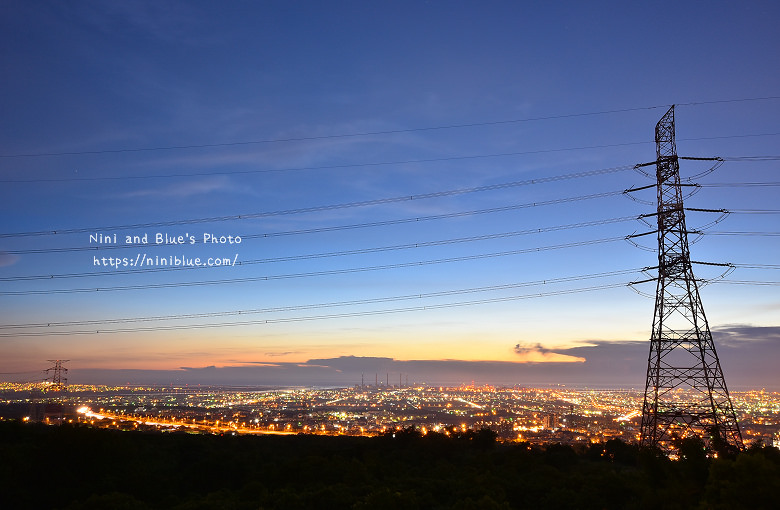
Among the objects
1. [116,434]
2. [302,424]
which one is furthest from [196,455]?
[302,424]

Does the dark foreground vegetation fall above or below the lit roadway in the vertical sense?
above

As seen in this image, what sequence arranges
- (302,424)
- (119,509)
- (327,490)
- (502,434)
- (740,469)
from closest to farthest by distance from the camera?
(740,469), (119,509), (327,490), (502,434), (302,424)

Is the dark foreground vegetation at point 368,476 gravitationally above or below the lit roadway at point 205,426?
above

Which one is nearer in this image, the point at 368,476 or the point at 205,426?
the point at 368,476

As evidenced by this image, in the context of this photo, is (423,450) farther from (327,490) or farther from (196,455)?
(327,490)

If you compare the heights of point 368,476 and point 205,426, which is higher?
point 368,476

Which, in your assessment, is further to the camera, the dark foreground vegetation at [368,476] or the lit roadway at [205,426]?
the lit roadway at [205,426]

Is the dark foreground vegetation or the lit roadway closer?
→ the dark foreground vegetation

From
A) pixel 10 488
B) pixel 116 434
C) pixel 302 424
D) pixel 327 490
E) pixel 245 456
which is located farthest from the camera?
pixel 302 424
